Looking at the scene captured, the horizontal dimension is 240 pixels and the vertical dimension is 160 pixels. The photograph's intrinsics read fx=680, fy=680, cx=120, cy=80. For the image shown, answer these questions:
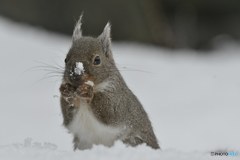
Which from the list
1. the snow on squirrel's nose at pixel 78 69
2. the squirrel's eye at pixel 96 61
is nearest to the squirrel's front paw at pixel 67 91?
the snow on squirrel's nose at pixel 78 69

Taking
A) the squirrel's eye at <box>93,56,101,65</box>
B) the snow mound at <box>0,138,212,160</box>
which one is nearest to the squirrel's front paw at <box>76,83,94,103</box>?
the squirrel's eye at <box>93,56,101,65</box>

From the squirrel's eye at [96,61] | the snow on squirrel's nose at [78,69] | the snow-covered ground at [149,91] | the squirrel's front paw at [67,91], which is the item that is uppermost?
the squirrel's eye at [96,61]

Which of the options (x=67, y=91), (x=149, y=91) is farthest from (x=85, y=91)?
(x=149, y=91)

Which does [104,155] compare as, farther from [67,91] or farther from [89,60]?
[89,60]

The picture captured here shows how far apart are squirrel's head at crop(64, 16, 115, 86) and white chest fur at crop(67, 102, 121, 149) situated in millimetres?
258

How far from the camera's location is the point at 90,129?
5406mm

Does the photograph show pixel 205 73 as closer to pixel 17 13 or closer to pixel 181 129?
pixel 181 129

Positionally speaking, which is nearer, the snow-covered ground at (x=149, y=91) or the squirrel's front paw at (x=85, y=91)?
the squirrel's front paw at (x=85, y=91)

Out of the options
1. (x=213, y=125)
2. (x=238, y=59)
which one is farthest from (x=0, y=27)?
(x=213, y=125)

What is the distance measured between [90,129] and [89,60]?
0.57m

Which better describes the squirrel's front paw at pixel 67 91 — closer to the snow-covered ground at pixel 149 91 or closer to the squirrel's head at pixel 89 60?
the squirrel's head at pixel 89 60

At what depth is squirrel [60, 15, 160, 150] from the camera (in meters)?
5.34

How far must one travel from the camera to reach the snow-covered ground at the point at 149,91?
305 inches

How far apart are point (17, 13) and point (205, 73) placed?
4.76 meters
